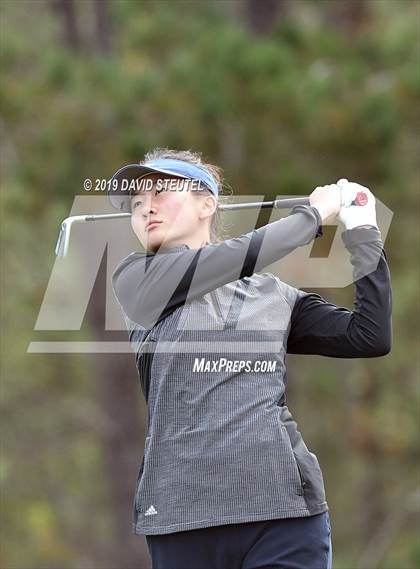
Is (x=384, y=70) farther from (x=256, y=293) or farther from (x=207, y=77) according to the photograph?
(x=256, y=293)

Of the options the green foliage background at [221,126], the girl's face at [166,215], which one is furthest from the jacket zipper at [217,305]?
the green foliage background at [221,126]

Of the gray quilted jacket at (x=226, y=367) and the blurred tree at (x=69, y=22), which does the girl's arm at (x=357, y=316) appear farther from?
the blurred tree at (x=69, y=22)

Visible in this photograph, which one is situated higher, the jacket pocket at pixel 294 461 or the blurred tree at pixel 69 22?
the blurred tree at pixel 69 22

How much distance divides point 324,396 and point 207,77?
18.3ft

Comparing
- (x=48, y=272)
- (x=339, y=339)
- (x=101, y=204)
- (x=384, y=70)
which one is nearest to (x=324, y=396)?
(x=48, y=272)

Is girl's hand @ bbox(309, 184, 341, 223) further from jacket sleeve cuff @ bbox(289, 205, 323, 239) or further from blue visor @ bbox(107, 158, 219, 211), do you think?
blue visor @ bbox(107, 158, 219, 211)

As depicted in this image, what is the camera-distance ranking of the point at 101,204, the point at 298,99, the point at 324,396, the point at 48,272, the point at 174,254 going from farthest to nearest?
the point at 324,396 < the point at 48,272 < the point at 298,99 < the point at 101,204 < the point at 174,254

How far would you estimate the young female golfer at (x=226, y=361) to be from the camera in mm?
2352

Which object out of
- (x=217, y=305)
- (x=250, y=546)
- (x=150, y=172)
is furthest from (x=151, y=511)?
(x=150, y=172)

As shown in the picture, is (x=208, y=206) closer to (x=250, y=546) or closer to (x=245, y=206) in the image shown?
(x=245, y=206)

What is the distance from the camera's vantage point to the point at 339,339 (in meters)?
2.61

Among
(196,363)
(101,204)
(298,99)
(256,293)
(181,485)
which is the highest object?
(298,99)

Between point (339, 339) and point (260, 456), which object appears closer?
point (260, 456)

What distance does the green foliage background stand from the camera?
798cm
